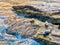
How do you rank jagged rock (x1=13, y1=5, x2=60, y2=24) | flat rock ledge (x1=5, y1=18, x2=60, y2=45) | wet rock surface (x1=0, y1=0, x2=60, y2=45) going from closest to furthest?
flat rock ledge (x1=5, y1=18, x2=60, y2=45), wet rock surface (x1=0, y1=0, x2=60, y2=45), jagged rock (x1=13, y1=5, x2=60, y2=24)

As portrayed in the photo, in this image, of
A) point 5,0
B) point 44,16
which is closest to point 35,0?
point 5,0

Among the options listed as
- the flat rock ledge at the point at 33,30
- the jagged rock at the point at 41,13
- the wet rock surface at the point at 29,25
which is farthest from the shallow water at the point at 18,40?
the jagged rock at the point at 41,13

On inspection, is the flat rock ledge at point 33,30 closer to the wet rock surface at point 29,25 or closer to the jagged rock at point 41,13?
the wet rock surface at point 29,25

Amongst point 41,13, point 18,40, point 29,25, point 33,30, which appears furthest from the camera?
point 41,13

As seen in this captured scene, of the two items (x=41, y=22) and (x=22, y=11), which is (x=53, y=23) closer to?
(x=41, y=22)

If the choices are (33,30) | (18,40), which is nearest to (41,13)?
(33,30)

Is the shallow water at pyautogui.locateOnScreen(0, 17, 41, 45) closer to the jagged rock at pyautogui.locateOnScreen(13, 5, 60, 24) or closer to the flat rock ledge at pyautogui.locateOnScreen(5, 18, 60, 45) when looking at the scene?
the flat rock ledge at pyautogui.locateOnScreen(5, 18, 60, 45)

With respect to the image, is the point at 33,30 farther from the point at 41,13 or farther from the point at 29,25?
the point at 41,13

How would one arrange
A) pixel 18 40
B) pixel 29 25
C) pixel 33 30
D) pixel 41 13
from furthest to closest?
1. pixel 41 13
2. pixel 29 25
3. pixel 33 30
4. pixel 18 40

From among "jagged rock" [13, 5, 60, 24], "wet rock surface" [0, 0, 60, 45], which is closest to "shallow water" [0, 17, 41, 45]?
"wet rock surface" [0, 0, 60, 45]

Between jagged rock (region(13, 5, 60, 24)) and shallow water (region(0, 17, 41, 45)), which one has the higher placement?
jagged rock (region(13, 5, 60, 24))

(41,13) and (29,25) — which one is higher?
(41,13)
